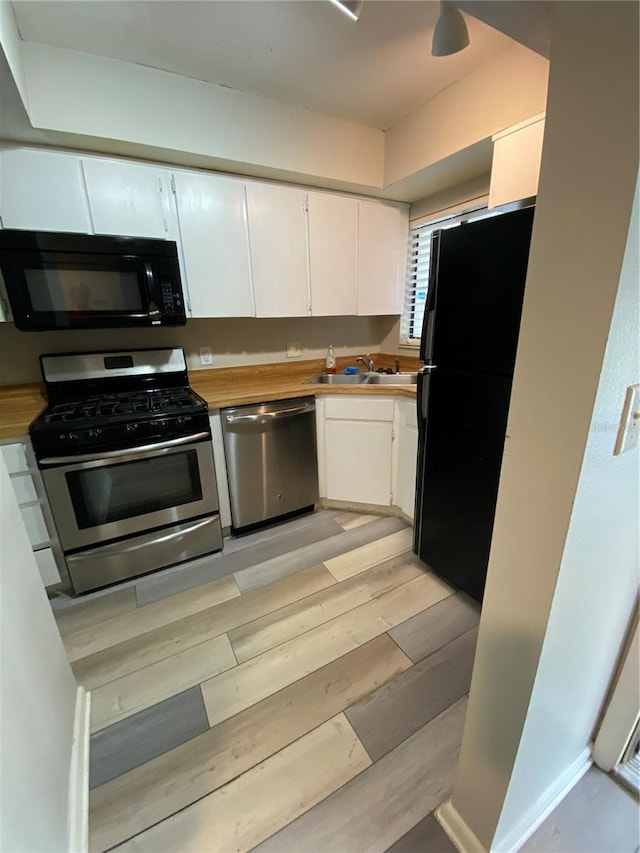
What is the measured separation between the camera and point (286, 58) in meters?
1.61

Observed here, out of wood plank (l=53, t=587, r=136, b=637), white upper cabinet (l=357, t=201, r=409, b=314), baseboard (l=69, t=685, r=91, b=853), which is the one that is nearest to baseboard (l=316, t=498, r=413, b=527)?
wood plank (l=53, t=587, r=136, b=637)

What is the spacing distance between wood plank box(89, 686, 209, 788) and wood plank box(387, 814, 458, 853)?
0.70m

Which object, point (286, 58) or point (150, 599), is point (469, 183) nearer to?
point (286, 58)

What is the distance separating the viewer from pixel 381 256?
261 cm

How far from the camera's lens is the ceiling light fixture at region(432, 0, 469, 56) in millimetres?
1230

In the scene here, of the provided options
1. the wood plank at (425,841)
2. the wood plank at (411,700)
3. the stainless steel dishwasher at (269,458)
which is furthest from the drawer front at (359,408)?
the wood plank at (425,841)

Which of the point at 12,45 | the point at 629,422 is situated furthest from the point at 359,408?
the point at 12,45

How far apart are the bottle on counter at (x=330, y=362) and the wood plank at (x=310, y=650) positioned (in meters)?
1.70

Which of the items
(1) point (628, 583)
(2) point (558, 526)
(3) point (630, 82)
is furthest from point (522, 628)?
(3) point (630, 82)

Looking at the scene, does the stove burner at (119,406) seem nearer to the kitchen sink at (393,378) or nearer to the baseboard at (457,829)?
the kitchen sink at (393,378)

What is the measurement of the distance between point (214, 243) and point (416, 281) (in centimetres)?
152

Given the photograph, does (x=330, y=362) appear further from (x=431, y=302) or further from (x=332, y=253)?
(x=431, y=302)

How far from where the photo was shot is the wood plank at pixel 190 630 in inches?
57.6

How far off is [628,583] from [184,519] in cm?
194
